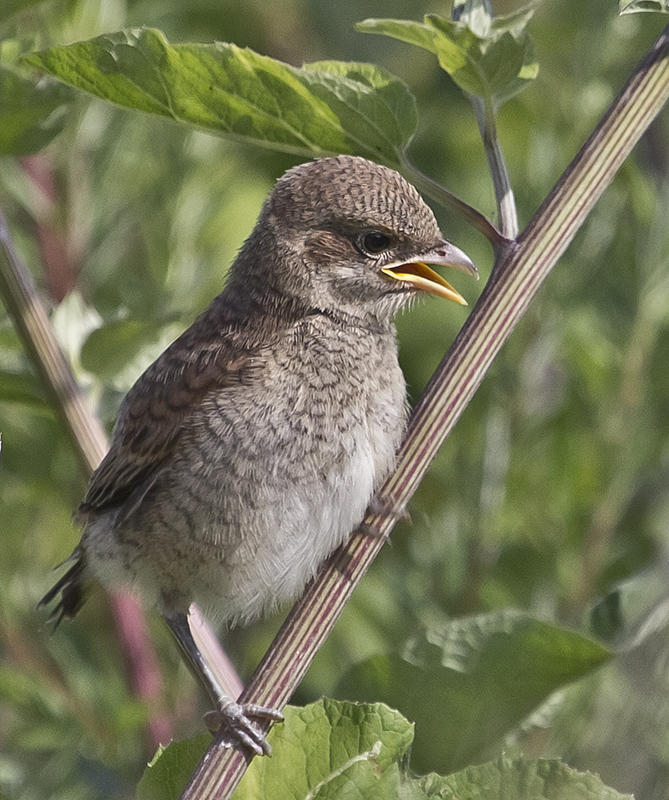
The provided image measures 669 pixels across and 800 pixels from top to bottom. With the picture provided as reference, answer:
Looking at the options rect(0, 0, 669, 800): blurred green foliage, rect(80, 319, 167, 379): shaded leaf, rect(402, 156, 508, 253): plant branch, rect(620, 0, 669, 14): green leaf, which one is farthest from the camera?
rect(0, 0, 669, 800): blurred green foliage

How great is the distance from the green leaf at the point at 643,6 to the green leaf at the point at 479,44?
5.6 inches

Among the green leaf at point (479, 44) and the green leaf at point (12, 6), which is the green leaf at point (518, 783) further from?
the green leaf at point (12, 6)

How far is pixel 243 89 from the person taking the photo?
2.01 metres

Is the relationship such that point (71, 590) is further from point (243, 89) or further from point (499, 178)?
point (499, 178)

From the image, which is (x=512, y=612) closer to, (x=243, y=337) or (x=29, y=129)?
(x=243, y=337)

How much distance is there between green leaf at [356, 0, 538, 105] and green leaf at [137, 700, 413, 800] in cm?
108

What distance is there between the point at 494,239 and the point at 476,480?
1.45 m

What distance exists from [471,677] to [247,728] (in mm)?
499

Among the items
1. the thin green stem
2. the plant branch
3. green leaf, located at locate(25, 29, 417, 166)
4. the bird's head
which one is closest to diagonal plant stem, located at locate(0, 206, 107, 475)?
green leaf, located at locate(25, 29, 417, 166)

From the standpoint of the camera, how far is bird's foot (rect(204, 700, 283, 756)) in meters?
1.93

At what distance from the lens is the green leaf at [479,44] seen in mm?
1827

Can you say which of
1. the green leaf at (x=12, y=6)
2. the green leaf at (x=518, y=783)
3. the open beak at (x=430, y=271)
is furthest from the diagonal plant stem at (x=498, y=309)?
the green leaf at (x=12, y=6)

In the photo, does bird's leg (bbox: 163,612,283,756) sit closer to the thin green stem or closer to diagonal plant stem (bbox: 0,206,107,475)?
diagonal plant stem (bbox: 0,206,107,475)

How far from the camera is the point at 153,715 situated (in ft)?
10.1
